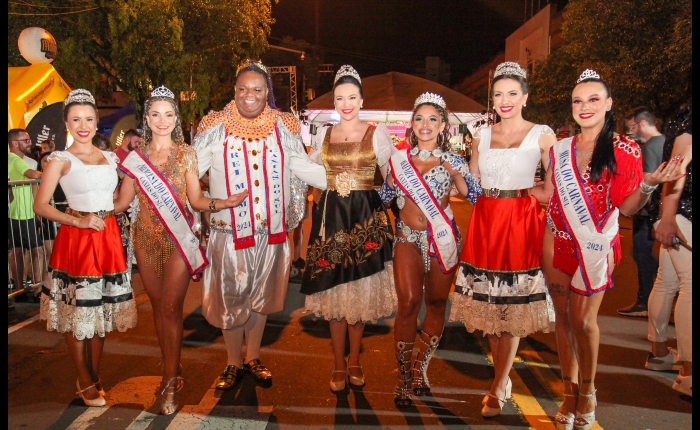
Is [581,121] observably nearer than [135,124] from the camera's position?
Yes

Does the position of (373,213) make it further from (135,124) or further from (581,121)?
(135,124)

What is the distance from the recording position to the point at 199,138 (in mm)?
4172

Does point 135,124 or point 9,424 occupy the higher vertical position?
point 135,124

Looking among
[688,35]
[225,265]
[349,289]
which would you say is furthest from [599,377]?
[688,35]

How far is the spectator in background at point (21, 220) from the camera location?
264 inches

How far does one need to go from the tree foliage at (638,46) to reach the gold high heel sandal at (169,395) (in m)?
11.7

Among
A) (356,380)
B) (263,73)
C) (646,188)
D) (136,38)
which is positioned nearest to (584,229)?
(646,188)

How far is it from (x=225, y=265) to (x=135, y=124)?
504 inches

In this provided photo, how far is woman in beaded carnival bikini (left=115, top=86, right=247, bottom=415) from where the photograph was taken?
151 inches

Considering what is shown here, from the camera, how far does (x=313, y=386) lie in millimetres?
4223

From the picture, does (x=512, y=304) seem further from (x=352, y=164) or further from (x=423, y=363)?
(x=352, y=164)

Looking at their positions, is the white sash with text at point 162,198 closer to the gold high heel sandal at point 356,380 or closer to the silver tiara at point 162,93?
the silver tiara at point 162,93

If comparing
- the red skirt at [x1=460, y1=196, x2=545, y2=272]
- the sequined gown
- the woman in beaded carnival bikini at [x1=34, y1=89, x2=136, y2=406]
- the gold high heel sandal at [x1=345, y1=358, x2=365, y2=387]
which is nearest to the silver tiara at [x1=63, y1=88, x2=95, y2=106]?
the woman in beaded carnival bikini at [x1=34, y1=89, x2=136, y2=406]

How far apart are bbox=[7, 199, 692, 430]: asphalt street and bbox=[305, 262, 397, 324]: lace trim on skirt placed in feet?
1.79
